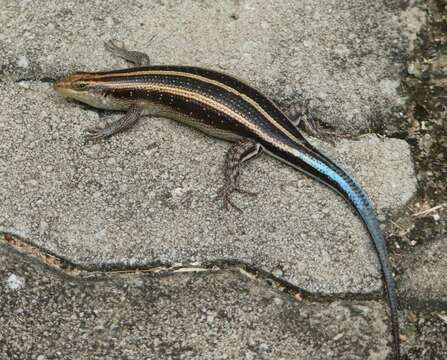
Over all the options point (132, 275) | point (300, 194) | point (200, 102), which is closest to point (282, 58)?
point (200, 102)

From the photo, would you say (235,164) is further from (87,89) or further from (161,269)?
(87,89)

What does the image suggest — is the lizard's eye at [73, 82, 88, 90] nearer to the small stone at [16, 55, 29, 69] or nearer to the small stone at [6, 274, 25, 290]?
the small stone at [16, 55, 29, 69]

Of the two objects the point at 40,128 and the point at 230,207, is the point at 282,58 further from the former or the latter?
the point at 40,128

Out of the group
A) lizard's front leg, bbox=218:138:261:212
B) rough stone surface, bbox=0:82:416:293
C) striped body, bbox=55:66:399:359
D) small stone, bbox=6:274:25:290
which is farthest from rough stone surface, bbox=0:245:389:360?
striped body, bbox=55:66:399:359

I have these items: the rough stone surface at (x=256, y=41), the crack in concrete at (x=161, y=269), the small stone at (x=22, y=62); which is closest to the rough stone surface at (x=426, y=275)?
the crack in concrete at (x=161, y=269)

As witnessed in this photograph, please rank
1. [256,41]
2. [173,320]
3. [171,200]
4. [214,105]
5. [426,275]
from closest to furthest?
[173,320] < [426,275] < [171,200] < [214,105] < [256,41]

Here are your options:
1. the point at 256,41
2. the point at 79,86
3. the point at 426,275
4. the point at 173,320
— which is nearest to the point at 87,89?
the point at 79,86

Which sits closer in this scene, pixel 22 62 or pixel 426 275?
pixel 426 275
